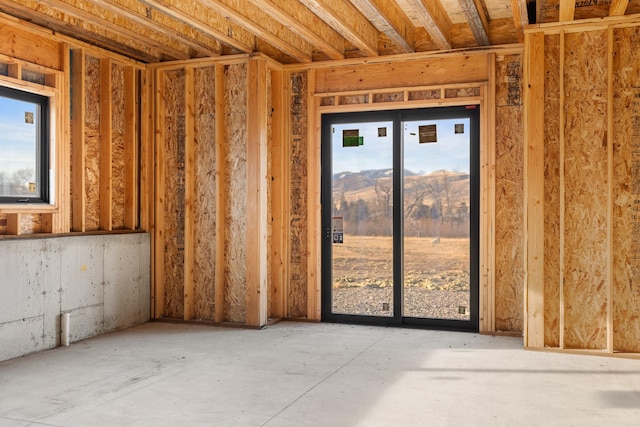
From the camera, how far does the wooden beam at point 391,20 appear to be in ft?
18.1

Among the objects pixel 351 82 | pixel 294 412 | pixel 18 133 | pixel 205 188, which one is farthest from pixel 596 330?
pixel 18 133

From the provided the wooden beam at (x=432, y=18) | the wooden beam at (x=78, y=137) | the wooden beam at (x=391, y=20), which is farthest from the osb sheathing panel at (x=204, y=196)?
the wooden beam at (x=432, y=18)

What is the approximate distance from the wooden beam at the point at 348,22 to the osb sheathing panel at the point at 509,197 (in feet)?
4.77

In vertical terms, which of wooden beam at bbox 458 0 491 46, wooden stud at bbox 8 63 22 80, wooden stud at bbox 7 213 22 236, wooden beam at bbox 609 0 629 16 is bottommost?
wooden stud at bbox 7 213 22 236

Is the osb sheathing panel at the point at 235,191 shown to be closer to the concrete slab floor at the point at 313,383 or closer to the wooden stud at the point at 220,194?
the wooden stud at the point at 220,194

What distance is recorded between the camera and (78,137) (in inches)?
257

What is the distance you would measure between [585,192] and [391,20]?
2.54 meters

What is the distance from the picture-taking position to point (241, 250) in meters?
7.08

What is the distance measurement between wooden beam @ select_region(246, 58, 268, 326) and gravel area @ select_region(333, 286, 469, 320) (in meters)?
1.01

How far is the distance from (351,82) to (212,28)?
1932 millimetres

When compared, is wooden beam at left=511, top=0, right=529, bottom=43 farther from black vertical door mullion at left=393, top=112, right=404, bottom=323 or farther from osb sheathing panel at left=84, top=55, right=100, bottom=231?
osb sheathing panel at left=84, top=55, right=100, bottom=231

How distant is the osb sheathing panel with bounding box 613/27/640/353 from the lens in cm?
557

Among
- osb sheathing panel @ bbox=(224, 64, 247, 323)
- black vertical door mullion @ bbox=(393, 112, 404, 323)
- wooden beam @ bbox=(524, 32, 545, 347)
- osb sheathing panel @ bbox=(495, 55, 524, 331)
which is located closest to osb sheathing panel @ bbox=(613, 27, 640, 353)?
wooden beam @ bbox=(524, 32, 545, 347)

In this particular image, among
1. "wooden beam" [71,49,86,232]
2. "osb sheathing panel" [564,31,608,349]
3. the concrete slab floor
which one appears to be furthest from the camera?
"wooden beam" [71,49,86,232]
